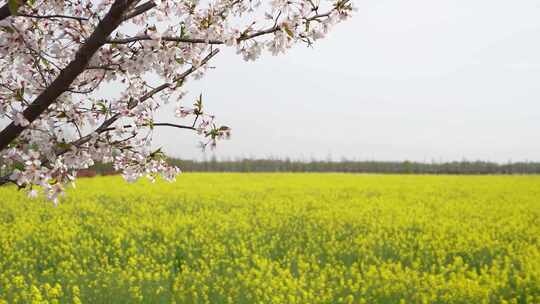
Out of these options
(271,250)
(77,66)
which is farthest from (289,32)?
(271,250)

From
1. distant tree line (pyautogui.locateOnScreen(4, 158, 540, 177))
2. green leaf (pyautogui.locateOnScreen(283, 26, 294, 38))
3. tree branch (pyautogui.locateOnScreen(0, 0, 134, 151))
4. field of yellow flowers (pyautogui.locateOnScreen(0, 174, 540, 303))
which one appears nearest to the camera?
tree branch (pyautogui.locateOnScreen(0, 0, 134, 151))

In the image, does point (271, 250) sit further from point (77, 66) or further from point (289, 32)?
point (77, 66)

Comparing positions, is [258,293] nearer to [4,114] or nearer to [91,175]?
[4,114]

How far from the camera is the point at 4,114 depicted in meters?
4.14

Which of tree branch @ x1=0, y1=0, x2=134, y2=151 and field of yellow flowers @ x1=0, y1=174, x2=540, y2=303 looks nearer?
tree branch @ x1=0, y1=0, x2=134, y2=151

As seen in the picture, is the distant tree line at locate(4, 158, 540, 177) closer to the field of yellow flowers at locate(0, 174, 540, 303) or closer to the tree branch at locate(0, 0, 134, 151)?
the field of yellow flowers at locate(0, 174, 540, 303)

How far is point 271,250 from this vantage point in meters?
12.0

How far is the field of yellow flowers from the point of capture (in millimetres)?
8258

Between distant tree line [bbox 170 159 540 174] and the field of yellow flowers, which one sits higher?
distant tree line [bbox 170 159 540 174]

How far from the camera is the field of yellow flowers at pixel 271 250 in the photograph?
325 inches

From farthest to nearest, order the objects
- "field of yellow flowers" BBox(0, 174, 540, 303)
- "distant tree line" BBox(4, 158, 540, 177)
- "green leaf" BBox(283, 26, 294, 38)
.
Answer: "distant tree line" BBox(4, 158, 540, 177) < "field of yellow flowers" BBox(0, 174, 540, 303) < "green leaf" BBox(283, 26, 294, 38)

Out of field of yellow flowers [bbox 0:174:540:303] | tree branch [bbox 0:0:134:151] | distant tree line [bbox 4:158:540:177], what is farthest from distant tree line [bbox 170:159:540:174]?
tree branch [bbox 0:0:134:151]

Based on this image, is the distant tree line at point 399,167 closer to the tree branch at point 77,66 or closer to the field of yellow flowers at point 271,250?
the field of yellow flowers at point 271,250

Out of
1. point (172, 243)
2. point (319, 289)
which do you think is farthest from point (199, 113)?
point (172, 243)
